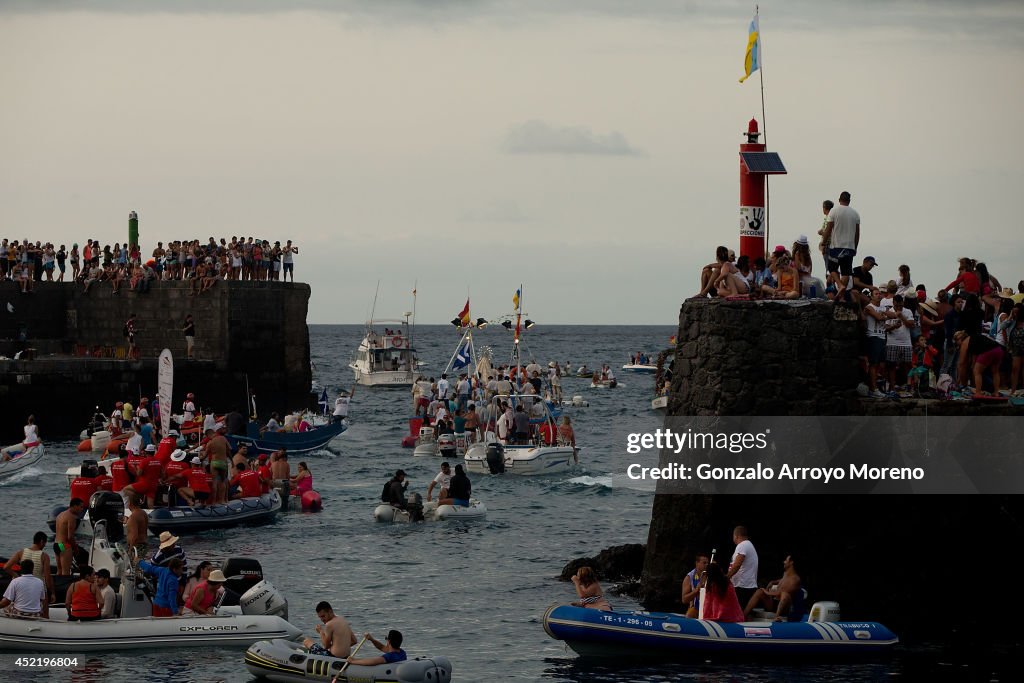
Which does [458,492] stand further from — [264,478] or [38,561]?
[38,561]

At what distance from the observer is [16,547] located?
1081 inches

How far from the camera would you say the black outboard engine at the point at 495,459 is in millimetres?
38938

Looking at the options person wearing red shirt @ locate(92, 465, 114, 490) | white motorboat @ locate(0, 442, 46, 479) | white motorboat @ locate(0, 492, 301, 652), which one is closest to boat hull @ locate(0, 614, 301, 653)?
white motorboat @ locate(0, 492, 301, 652)

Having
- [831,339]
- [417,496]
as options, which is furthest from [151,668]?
[417,496]

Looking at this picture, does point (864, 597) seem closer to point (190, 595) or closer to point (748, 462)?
point (748, 462)

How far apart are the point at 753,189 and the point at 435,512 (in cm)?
1340

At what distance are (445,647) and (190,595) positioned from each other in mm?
3676

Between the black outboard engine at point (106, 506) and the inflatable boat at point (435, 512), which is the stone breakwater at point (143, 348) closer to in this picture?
the inflatable boat at point (435, 512)

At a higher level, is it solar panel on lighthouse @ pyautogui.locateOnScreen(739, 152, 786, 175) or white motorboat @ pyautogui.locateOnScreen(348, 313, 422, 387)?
solar panel on lighthouse @ pyautogui.locateOnScreen(739, 152, 786, 175)

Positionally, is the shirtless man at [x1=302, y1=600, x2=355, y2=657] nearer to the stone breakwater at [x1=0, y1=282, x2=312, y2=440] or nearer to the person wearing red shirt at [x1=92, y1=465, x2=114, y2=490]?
the person wearing red shirt at [x1=92, y1=465, x2=114, y2=490]

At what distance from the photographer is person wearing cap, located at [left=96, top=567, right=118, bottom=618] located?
1948 centimetres

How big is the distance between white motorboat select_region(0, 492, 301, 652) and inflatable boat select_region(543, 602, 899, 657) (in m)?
4.57

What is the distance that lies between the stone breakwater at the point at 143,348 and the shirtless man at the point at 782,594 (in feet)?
105

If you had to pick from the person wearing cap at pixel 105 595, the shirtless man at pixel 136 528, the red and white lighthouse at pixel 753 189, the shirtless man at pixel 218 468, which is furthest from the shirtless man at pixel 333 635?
the shirtless man at pixel 218 468
